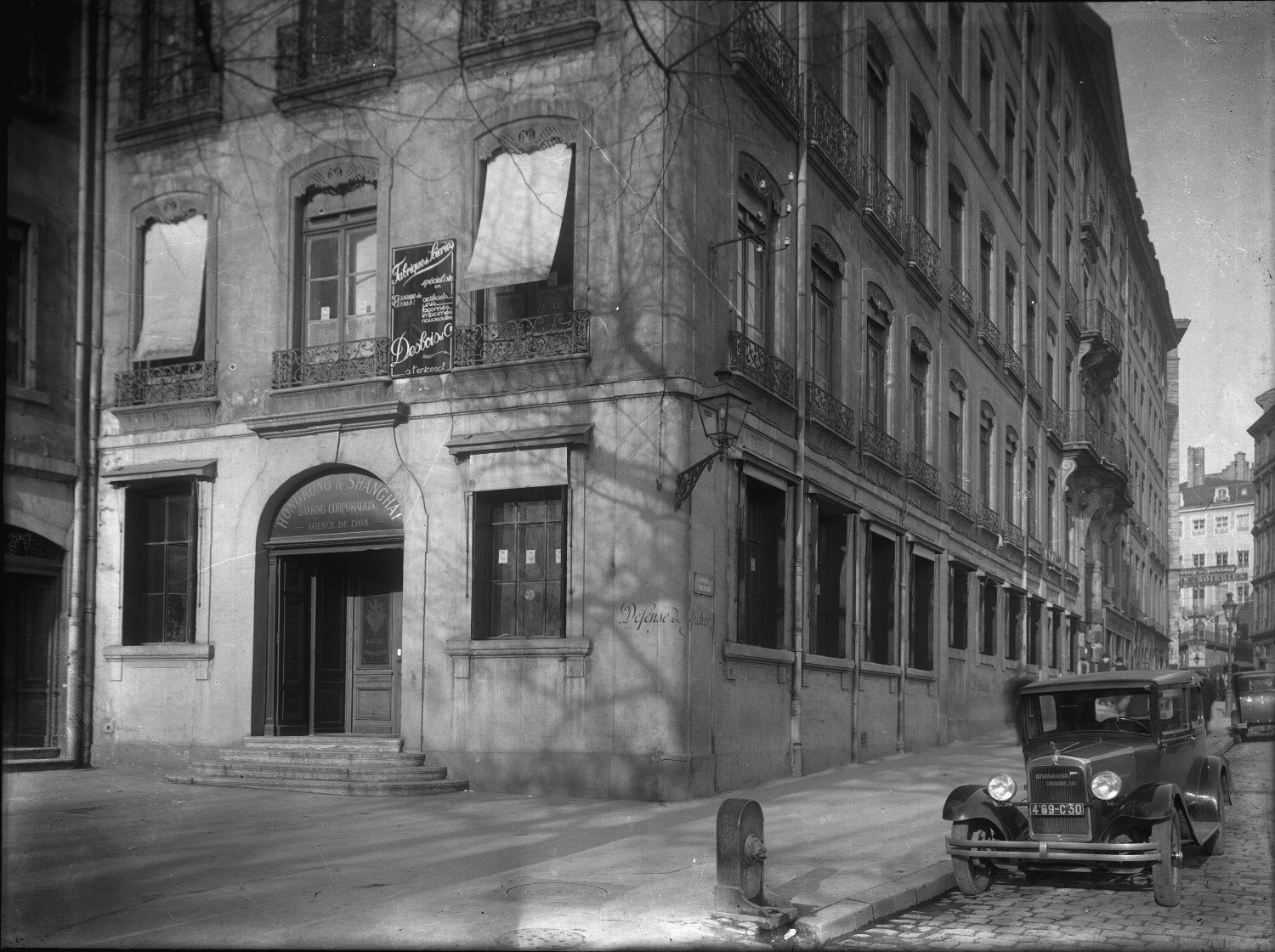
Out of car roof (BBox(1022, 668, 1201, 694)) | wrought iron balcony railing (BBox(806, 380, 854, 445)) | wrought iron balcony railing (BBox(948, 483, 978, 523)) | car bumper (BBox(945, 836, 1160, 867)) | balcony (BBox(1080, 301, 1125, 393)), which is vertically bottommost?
car bumper (BBox(945, 836, 1160, 867))

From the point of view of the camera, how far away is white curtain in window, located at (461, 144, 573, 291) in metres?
15.0

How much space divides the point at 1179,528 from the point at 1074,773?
34.1 m

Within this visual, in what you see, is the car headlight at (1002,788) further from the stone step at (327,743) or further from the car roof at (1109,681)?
the stone step at (327,743)

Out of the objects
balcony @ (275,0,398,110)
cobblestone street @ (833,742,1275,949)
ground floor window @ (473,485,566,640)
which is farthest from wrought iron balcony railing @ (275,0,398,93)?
cobblestone street @ (833,742,1275,949)

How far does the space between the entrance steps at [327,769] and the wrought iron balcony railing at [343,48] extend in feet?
26.1

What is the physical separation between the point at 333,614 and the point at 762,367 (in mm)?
6793

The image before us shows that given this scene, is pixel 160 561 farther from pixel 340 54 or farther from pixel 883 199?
pixel 883 199

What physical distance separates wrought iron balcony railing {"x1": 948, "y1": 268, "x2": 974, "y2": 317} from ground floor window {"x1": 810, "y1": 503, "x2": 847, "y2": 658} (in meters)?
8.01

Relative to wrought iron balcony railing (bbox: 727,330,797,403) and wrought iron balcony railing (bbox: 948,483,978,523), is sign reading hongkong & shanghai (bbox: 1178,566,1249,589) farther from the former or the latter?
wrought iron balcony railing (bbox: 727,330,797,403)

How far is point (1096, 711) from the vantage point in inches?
427

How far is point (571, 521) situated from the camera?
15.2m

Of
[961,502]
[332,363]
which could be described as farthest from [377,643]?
[961,502]

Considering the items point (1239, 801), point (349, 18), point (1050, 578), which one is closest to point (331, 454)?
point (349, 18)

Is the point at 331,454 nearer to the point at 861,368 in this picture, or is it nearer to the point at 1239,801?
the point at 861,368
